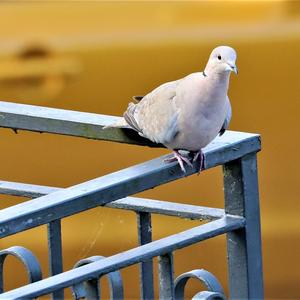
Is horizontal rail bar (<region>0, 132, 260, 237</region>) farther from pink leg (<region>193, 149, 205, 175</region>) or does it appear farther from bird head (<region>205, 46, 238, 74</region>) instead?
bird head (<region>205, 46, 238, 74</region>)

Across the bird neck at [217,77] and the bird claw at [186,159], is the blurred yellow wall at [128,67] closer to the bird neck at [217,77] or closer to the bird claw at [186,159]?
the bird neck at [217,77]

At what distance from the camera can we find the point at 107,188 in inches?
81.1

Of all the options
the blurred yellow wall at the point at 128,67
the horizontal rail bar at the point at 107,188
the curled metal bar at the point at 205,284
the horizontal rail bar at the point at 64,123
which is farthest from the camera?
the blurred yellow wall at the point at 128,67

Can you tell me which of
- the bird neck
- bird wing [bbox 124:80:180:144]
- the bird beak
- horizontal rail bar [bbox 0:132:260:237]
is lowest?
horizontal rail bar [bbox 0:132:260:237]

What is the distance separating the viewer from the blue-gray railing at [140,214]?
200 centimetres

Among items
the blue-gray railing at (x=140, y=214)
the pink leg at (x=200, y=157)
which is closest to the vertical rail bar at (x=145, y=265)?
the blue-gray railing at (x=140, y=214)

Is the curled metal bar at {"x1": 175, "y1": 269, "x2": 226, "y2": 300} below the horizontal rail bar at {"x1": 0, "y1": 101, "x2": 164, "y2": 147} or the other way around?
below

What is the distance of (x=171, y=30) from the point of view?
513cm

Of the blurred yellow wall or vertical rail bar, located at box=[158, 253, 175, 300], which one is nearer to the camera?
vertical rail bar, located at box=[158, 253, 175, 300]

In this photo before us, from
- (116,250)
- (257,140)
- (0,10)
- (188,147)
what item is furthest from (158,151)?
(257,140)

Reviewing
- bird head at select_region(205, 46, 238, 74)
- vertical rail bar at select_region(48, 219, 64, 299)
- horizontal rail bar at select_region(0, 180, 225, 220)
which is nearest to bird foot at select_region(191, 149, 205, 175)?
horizontal rail bar at select_region(0, 180, 225, 220)

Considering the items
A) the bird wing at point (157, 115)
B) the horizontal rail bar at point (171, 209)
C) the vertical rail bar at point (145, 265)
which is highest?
the bird wing at point (157, 115)

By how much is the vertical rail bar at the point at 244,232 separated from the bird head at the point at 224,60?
14.2 inches

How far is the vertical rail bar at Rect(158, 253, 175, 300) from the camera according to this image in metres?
2.30
